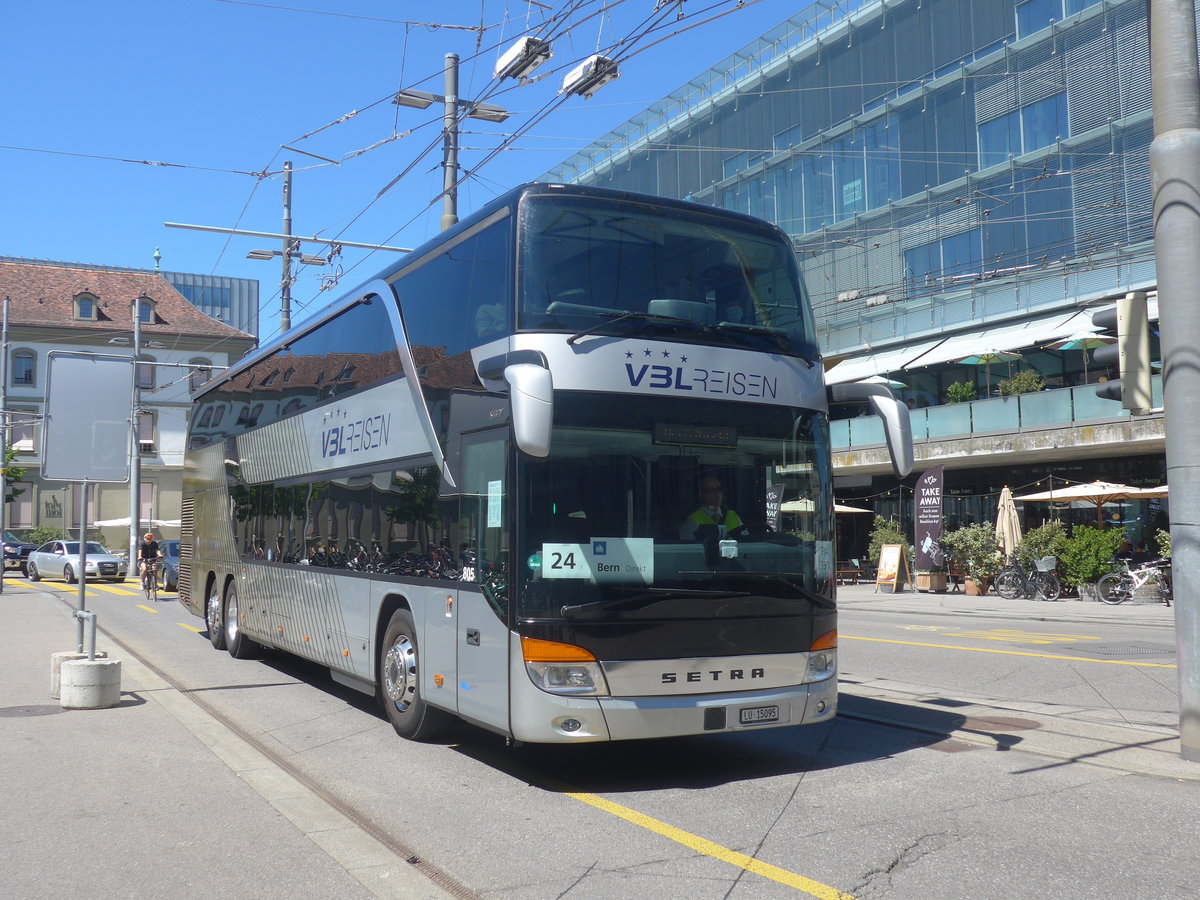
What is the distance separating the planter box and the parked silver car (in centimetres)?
2824

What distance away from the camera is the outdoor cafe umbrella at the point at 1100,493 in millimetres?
Answer: 27750

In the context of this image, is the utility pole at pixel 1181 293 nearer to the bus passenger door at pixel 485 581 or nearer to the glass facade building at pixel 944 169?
the bus passenger door at pixel 485 581

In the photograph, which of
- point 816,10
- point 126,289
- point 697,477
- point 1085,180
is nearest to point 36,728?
point 697,477

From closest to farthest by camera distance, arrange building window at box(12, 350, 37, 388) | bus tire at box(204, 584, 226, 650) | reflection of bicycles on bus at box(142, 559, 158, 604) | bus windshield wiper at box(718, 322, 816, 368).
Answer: bus windshield wiper at box(718, 322, 816, 368)
bus tire at box(204, 584, 226, 650)
reflection of bicycles on bus at box(142, 559, 158, 604)
building window at box(12, 350, 37, 388)

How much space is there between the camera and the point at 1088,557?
89.1 feet

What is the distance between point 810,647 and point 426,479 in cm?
314

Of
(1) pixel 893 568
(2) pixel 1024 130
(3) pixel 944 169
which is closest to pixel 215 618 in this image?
(1) pixel 893 568

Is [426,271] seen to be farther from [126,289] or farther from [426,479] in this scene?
[126,289]

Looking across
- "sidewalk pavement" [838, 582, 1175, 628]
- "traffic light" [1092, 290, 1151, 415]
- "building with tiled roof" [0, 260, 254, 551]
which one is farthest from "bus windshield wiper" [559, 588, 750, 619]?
"building with tiled roof" [0, 260, 254, 551]

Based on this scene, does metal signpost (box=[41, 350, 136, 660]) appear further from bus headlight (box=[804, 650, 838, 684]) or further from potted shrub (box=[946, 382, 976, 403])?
potted shrub (box=[946, 382, 976, 403])

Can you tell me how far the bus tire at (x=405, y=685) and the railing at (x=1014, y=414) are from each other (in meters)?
19.2

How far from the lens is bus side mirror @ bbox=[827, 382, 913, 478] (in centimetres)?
803

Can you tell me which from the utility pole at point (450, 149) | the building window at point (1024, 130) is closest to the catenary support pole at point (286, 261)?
the utility pole at point (450, 149)

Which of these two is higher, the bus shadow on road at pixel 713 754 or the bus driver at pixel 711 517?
the bus driver at pixel 711 517
